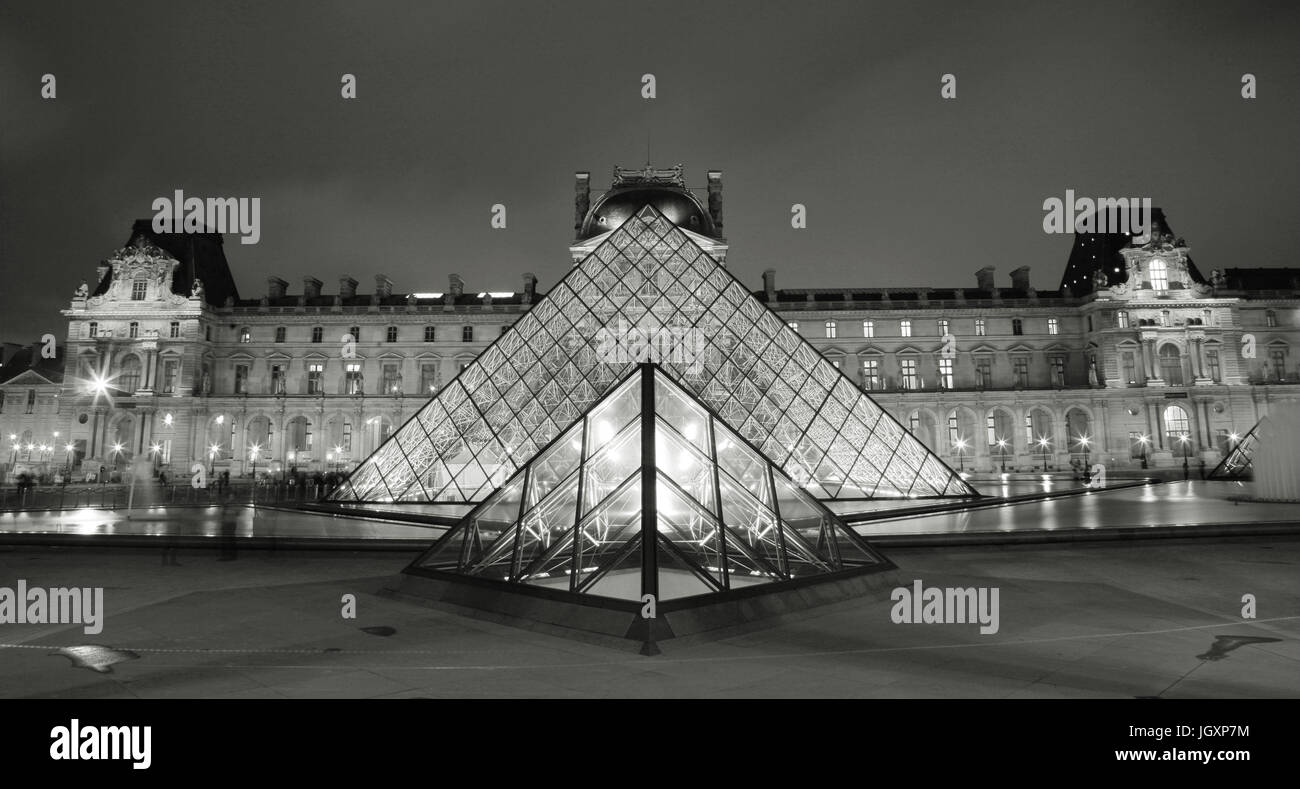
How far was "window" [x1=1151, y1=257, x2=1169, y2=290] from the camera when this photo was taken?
128ft

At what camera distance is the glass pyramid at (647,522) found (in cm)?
516

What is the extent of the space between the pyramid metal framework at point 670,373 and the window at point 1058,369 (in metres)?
29.3

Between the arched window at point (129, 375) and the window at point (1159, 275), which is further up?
the window at point (1159, 275)

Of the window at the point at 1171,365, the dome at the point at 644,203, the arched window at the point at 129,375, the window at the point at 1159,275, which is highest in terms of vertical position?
the dome at the point at 644,203

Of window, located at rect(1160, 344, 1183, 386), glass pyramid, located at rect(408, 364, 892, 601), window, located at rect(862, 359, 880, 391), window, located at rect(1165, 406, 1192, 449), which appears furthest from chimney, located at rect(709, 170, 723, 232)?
glass pyramid, located at rect(408, 364, 892, 601)

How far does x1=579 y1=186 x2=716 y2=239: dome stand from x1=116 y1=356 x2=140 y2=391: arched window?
25702 millimetres

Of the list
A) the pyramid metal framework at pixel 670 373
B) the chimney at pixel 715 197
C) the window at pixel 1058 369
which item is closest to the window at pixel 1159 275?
the window at pixel 1058 369

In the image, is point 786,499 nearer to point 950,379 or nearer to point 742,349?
point 742,349

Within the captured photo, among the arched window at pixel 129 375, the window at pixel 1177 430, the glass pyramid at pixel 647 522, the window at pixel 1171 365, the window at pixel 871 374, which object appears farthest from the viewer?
the window at pixel 871 374

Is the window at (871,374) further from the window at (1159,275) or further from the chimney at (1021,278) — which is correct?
the window at (1159,275)

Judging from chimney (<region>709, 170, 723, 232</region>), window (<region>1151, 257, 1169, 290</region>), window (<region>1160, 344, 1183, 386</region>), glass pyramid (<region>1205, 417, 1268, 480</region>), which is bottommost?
glass pyramid (<region>1205, 417, 1268, 480</region>)

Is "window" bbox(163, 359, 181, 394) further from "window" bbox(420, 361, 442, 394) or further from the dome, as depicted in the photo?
the dome

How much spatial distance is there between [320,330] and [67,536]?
111 ft
